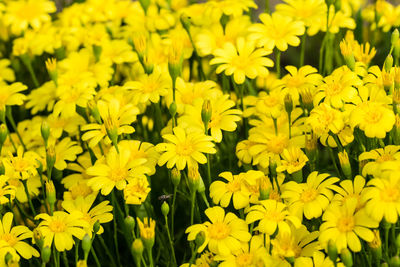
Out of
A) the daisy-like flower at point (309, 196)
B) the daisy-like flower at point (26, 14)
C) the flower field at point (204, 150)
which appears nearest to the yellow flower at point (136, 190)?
the flower field at point (204, 150)

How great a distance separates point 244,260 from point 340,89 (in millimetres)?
508

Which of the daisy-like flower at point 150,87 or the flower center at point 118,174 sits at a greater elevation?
the daisy-like flower at point 150,87

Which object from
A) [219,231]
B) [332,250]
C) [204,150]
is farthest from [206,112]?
[332,250]

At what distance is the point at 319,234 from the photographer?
5.01 ft

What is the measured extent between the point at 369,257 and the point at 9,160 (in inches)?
38.0

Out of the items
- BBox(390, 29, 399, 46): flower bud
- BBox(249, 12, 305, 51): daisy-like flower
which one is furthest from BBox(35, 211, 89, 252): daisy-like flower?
BBox(390, 29, 399, 46): flower bud

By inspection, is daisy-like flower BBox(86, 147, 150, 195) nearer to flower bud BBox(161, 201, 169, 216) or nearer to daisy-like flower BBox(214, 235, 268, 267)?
flower bud BBox(161, 201, 169, 216)

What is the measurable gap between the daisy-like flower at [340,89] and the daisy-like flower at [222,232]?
0.38 metres

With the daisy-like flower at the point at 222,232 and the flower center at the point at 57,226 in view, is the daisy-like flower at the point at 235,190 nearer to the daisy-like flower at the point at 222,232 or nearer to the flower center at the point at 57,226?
the daisy-like flower at the point at 222,232

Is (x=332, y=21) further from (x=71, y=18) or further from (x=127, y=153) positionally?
(x=71, y=18)

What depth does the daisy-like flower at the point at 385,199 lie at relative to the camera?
139 centimetres

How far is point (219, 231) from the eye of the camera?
160 centimetres

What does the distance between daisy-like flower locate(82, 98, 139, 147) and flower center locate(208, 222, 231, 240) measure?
1.19 feet

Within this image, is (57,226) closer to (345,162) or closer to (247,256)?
(247,256)
